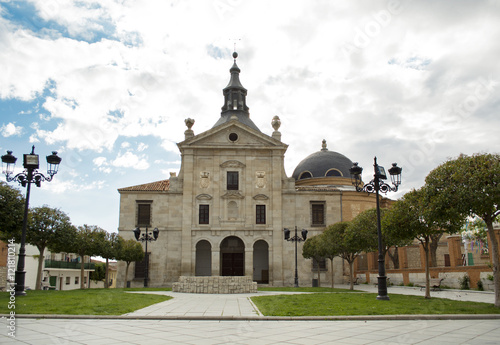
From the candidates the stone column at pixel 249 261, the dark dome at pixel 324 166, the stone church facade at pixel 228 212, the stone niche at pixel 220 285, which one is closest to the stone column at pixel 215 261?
the stone church facade at pixel 228 212

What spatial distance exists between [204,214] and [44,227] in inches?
641

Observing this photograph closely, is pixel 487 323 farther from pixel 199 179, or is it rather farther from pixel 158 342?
pixel 199 179

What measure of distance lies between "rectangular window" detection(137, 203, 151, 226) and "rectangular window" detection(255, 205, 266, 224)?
9880mm

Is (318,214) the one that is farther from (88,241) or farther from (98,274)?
(98,274)

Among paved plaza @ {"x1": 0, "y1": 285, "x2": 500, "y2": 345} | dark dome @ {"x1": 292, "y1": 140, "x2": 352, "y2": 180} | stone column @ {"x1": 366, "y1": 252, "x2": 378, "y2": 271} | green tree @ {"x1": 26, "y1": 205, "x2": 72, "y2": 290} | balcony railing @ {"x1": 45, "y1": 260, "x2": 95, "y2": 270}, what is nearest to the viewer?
paved plaza @ {"x1": 0, "y1": 285, "x2": 500, "y2": 345}

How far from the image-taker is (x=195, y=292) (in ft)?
79.9

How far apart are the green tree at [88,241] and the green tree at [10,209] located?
11087mm

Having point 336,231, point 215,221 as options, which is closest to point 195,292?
point 336,231

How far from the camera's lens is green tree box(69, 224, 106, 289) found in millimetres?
29725

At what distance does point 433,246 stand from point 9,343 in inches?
1261

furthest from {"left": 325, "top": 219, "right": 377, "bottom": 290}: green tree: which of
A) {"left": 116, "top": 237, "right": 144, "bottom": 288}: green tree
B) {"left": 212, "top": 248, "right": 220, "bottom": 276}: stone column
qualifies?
{"left": 116, "top": 237, "right": 144, "bottom": 288}: green tree

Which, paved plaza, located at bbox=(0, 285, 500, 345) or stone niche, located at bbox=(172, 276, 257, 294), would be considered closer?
paved plaza, located at bbox=(0, 285, 500, 345)

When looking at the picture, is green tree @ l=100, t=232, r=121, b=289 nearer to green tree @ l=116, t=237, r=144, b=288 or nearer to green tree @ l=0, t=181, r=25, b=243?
green tree @ l=116, t=237, r=144, b=288

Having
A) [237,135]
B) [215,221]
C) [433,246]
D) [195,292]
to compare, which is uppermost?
[237,135]
